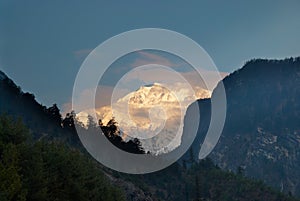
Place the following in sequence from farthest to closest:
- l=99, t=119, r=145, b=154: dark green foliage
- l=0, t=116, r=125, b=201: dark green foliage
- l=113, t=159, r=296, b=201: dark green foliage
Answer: l=113, t=159, r=296, b=201: dark green foliage < l=99, t=119, r=145, b=154: dark green foliage < l=0, t=116, r=125, b=201: dark green foliage

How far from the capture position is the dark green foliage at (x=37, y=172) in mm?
31328

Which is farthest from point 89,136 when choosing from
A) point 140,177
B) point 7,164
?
point 7,164

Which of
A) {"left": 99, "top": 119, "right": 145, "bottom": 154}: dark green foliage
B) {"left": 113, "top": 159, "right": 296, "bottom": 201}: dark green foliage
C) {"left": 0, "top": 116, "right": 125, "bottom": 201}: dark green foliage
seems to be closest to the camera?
{"left": 0, "top": 116, "right": 125, "bottom": 201}: dark green foliage

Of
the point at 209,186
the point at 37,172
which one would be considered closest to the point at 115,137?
the point at 209,186

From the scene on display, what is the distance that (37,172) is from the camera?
3631 centimetres

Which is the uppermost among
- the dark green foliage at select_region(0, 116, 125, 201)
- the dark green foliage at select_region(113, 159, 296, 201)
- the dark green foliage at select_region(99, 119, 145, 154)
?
the dark green foliage at select_region(99, 119, 145, 154)

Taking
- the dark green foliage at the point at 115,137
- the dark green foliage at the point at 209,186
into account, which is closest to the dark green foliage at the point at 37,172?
the dark green foliage at the point at 115,137

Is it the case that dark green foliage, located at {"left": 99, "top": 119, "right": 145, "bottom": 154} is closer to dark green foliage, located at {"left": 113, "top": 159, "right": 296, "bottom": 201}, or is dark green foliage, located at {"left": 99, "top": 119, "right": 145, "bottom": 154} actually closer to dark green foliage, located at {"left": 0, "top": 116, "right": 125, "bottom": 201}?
dark green foliage, located at {"left": 113, "top": 159, "right": 296, "bottom": 201}

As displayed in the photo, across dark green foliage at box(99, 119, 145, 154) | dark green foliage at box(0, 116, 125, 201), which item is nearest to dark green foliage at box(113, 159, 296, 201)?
dark green foliage at box(99, 119, 145, 154)

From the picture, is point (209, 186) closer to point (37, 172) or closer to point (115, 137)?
point (115, 137)

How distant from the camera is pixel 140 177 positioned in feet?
369

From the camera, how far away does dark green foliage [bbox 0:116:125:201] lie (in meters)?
31.3

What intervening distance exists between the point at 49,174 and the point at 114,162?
226 feet

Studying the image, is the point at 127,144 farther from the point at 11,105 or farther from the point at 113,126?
the point at 11,105
